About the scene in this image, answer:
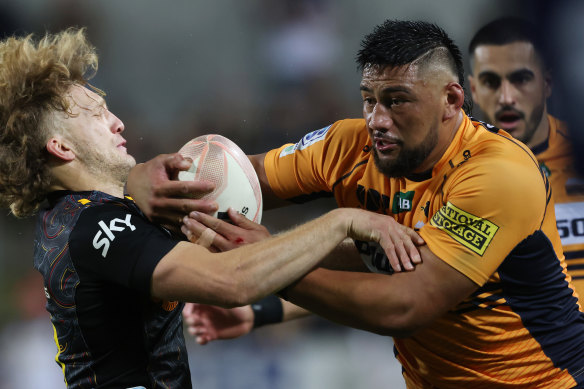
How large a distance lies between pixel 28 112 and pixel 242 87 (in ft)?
10.8

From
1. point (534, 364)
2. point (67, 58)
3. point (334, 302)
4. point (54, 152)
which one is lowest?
point (534, 364)

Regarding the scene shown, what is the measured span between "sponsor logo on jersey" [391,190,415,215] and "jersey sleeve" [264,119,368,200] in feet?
1.10

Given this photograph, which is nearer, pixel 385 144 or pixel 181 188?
pixel 181 188

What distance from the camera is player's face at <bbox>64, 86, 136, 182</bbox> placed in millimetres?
2590

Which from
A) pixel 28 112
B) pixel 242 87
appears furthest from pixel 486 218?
pixel 242 87

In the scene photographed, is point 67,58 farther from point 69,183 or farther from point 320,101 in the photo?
point 320,101

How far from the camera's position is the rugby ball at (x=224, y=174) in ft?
7.84

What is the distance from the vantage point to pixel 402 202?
269 cm

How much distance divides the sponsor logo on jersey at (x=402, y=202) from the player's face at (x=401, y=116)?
11cm

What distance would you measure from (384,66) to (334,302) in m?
1.01

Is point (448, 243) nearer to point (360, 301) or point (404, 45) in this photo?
point (360, 301)

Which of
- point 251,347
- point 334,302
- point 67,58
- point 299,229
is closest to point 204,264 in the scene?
point 299,229

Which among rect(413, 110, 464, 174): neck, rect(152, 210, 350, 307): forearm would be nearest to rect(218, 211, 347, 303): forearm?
rect(152, 210, 350, 307): forearm

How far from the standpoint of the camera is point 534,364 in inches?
102
